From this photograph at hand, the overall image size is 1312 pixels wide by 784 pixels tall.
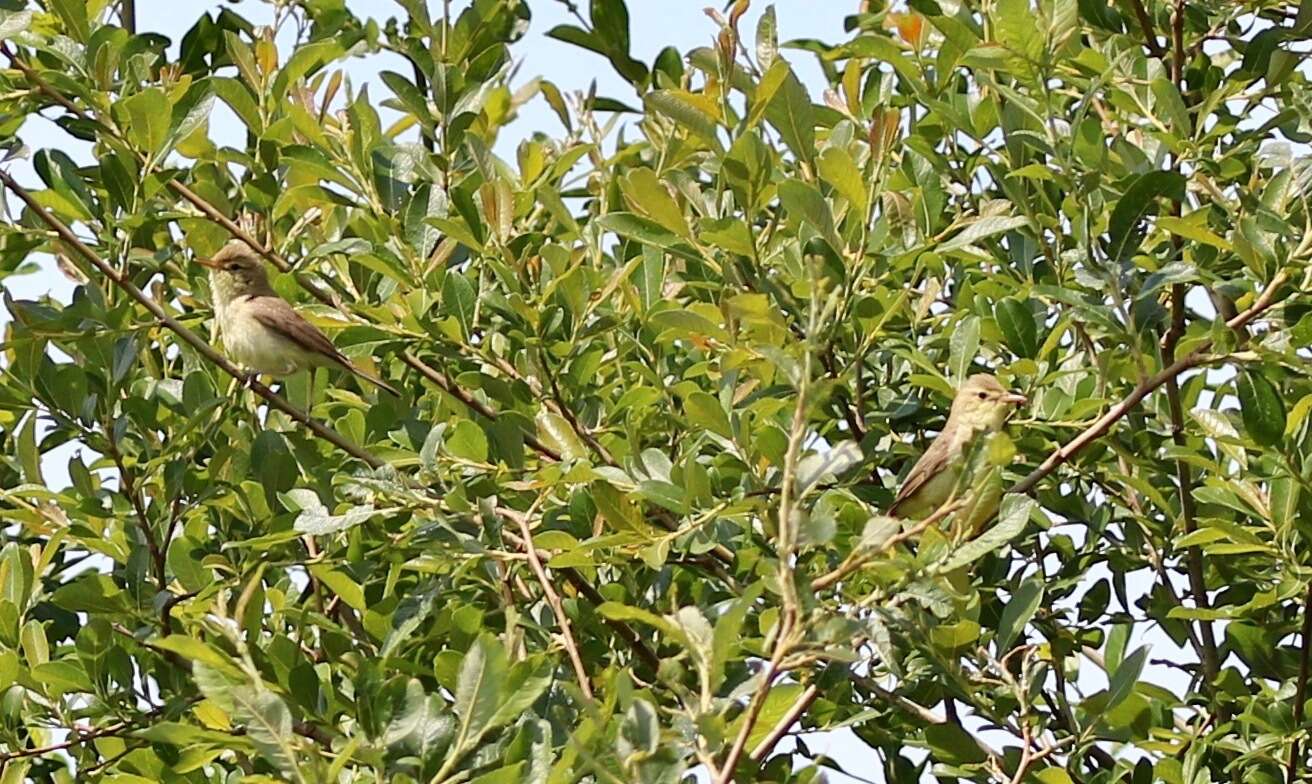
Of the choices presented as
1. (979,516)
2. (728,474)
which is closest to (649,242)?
(728,474)

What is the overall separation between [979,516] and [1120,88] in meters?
1.68

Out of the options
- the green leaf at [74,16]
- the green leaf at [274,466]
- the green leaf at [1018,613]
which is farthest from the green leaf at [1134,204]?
the green leaf at [74,16]

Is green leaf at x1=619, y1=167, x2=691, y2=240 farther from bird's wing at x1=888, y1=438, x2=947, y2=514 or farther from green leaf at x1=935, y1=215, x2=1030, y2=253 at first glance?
bird's wing at x1=888, y1=438, x2=947, y2=514

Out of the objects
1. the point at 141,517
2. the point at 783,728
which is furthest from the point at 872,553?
the point at 141,517

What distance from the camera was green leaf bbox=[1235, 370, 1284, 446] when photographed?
4.16 metres

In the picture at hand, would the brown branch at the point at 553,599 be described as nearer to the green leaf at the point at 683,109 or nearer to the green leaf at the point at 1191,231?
the green leaf at the point at 683,109

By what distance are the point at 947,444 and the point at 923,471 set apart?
0.29ft

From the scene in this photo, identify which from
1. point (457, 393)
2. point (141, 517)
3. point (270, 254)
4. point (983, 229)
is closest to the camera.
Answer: point (983, 229)

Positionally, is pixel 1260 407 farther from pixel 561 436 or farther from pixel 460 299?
pixel 460 299

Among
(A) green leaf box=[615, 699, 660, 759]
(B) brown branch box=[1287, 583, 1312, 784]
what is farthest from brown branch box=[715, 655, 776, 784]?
(B) brown branch box=[1287, 583, 1312, 784]

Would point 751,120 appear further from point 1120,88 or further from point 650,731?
point 650,731

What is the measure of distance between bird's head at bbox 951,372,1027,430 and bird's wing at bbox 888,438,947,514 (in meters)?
0.15

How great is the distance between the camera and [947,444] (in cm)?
457

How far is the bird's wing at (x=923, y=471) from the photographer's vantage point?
4.51 metres
